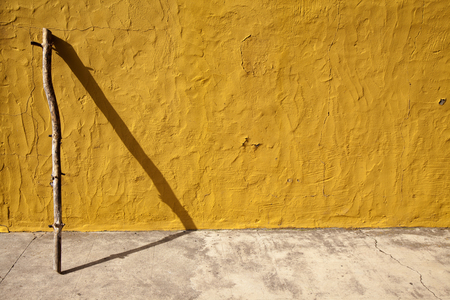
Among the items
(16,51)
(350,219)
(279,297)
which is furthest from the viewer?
(350,219)

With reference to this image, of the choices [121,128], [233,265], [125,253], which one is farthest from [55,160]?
[233,265]

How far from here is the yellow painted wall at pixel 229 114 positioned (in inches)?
129

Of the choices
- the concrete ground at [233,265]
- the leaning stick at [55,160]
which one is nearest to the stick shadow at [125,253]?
the concrete ground at [233,265]

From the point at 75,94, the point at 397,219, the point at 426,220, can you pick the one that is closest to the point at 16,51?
the point at 75,94

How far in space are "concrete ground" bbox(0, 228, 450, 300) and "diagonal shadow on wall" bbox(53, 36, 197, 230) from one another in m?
0.28

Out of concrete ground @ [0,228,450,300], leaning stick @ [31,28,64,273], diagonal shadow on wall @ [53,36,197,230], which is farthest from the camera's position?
diagonal shadow on wall @ [53,36,197,230]

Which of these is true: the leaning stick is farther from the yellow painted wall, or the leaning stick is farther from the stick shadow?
the yellow painted wall

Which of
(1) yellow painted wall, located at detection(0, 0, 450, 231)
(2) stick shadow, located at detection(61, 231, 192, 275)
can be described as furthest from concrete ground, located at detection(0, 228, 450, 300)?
(1) yellow painted wall, located at detection(0, 0, 450, 231)

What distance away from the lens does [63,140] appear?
3.41 meters

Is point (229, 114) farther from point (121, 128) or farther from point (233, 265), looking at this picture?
point (233, 265)

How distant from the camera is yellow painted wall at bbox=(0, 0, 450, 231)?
329 cm

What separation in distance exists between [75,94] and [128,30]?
30.0 inches

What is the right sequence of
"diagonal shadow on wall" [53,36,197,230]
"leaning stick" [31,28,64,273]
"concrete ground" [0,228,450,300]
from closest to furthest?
"concrete ground" [0,228,450,300] < "leaning stick" [31,28,64,273] < "diagonal shadow on wall" [53,36,197,230]

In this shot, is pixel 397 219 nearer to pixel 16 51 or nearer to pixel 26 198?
pixel 26 198
